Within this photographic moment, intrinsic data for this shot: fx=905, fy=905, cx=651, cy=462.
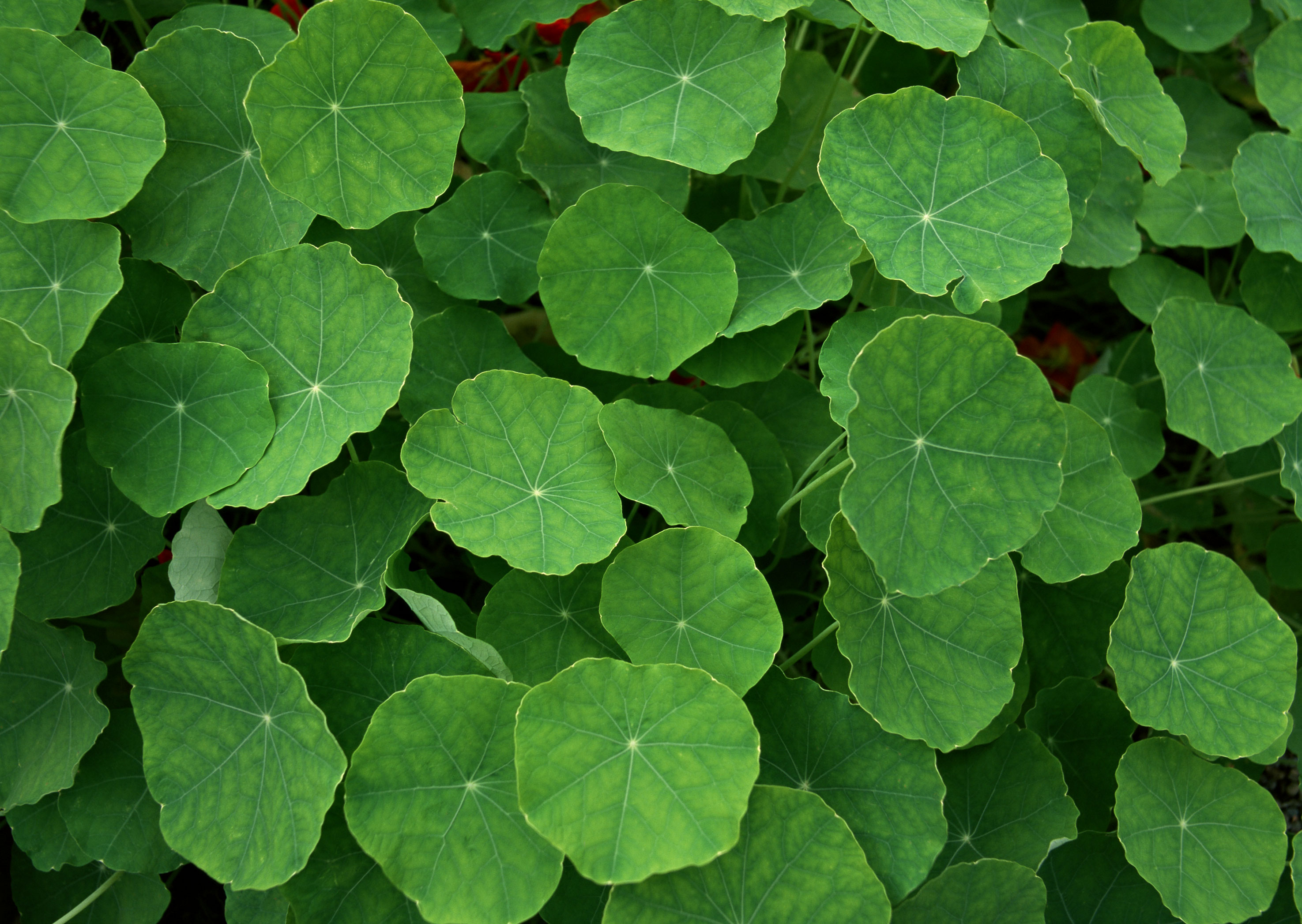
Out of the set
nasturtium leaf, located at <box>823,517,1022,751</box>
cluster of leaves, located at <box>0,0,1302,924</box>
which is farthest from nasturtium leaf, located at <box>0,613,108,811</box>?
nasturtium leaf, located at <box>823,517,1022,751</box>

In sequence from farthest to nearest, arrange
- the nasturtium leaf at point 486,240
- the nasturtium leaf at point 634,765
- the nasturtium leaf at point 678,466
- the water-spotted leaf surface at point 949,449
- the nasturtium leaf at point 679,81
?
the nasturtium leaf at point 486,240, the nasturtium leaf at point 679,81, the nasturtium leaf at point 678,466, the water-spotted leaf surface at point 949,449, the nasturtium leaf at point 634,765

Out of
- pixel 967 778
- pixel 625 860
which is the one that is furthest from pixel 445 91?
pixel 967 778

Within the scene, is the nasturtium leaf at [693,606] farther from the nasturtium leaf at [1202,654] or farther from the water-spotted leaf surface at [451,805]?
the nasturtium leaf at [1202,654]

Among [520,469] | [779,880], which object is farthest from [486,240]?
[779,880]

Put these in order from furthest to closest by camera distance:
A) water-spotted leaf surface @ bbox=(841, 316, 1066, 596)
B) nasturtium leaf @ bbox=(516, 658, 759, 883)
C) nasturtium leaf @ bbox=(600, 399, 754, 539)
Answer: nasturtium leaf @ bbox=(600, 399, 754, 539) < water-spotted leaf surface @ bbox=(841, 316, 1066, 596) < nasturtium leaf @ bbox=(516, 658, 759, 883)

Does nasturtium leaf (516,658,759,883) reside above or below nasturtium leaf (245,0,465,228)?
below

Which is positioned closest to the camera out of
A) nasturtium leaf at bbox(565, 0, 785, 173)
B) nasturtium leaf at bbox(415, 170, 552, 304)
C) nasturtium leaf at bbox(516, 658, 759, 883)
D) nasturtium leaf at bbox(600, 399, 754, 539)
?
nasturtium leaf at bbox(516, 658, 759, 883)

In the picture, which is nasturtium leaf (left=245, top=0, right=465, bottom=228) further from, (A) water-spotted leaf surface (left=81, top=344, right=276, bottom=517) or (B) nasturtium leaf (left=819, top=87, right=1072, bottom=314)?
(B) nasturtium leaf (left=819, top=87, right=1072, bottom=314)

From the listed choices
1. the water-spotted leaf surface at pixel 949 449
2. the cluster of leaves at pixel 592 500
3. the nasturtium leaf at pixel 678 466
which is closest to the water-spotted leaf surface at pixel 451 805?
the cluster of leaves at pixel 592 500
